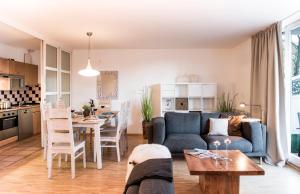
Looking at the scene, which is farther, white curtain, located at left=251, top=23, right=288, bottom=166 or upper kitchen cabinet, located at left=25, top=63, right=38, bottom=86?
upper kitchen cabinet, located at left=25, top=63, right=38, bottom=86

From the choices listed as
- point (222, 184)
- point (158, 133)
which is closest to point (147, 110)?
point (158, 133)

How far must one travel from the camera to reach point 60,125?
3.47 metres

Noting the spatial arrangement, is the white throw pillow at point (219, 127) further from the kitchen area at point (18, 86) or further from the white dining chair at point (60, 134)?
the kitchen area at point (18, 86)

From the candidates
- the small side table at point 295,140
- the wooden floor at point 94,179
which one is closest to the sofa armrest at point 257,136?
the wooden floor at point 94,179

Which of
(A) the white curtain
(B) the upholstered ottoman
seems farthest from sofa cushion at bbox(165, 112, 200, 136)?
(B) the upholstered ottoman

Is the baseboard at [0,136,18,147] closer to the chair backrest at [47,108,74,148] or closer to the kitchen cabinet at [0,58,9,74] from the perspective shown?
the kitchen cabinet at [0,58,9,74]

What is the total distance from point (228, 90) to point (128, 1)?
14.4 ft

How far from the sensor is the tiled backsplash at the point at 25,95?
6287 mm

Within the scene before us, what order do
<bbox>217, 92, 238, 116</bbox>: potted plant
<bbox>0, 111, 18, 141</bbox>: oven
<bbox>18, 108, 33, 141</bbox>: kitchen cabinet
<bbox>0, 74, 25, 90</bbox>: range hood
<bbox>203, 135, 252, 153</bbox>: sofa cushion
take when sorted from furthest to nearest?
<bbox>217, 92, 238, 116</bbox>: potted plant
<bbox>18, 108, 33, 141</bbox>: kitchen cabinet
<bbox>0, 74, 25, 90</bbox>: range hood
<bbox>0, 111, 18, 141</bbox>: oven
<bbox>203, 135, 252, 153</bbox>: sofa cushion

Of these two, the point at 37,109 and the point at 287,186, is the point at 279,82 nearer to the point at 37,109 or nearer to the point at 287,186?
the point at 287,186

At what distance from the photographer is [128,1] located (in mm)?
3105

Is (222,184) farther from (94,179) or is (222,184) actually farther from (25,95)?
(25,95)

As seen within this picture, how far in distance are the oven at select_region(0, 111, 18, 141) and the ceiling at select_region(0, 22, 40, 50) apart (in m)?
1.71

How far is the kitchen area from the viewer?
5.36 m
